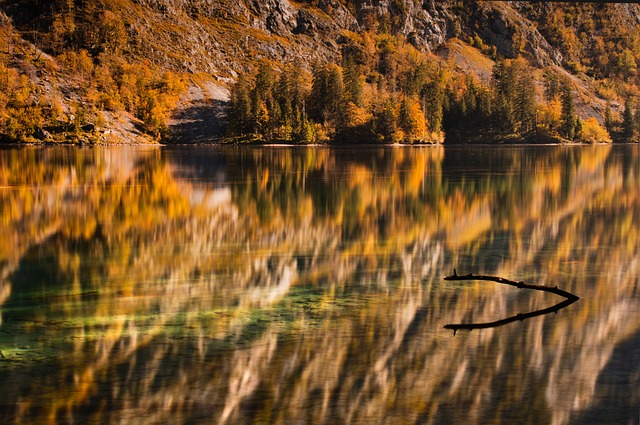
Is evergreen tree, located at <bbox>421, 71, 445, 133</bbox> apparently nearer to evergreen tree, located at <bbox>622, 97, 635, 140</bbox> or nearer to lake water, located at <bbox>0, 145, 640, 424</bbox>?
evergreen tree, located at <bbox>622, 97, 635, 140</bbox>

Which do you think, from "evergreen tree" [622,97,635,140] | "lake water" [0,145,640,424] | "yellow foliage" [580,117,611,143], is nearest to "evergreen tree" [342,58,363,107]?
"yellow foliage" [580,117,611,143]

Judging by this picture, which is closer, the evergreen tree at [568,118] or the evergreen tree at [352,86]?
the evergreen tree at [352,86]

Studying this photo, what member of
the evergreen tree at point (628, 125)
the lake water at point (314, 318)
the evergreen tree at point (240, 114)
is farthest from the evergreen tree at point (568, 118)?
the lake water at point (314, 318)

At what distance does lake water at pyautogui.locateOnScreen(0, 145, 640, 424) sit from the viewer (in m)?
8.04

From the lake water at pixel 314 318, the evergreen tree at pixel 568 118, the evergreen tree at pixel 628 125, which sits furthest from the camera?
the evergreen tree at pixel 628 125

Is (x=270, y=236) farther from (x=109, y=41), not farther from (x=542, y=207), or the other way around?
(x=109, y=41)

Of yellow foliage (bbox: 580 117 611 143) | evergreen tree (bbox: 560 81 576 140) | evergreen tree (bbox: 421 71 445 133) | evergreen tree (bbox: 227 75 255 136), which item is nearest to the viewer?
evergreen tree (bbox: 227 75 255 136)

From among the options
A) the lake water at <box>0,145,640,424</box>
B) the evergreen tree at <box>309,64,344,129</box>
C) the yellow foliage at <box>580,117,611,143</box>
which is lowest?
the lake water at <box>0,145,640,424</box>

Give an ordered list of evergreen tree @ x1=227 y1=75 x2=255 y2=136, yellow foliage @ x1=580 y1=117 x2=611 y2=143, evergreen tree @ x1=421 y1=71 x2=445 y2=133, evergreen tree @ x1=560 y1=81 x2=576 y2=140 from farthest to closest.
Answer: yellow foliage @ x1=580 y1=117 x2=611 y2=143, evergreen tree @ x1=421 y1=71 x2=445 y2=133, evergreen tree @ x1=560 y1=81 x2=576 y2=140, evergreen tree @ x1=227 y1=75 x2=255 y2=136

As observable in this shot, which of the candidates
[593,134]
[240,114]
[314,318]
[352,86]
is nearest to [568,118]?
[593,134]

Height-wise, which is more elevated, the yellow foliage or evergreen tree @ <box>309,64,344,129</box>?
evergreen tree @ <box>309,64,344,129</box>

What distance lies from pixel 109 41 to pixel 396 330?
618ft

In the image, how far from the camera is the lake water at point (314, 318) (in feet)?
26.4

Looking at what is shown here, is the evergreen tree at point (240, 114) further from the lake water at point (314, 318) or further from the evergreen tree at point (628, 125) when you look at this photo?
the lake water at point (314, 318)
